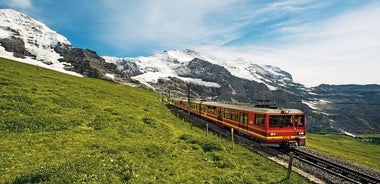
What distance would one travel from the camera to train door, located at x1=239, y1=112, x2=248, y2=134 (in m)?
32.1

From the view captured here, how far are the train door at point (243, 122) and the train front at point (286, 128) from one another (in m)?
4.94

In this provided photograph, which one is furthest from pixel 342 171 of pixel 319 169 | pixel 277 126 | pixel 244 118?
pixel 244 118

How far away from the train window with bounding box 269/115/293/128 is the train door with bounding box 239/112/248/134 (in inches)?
193

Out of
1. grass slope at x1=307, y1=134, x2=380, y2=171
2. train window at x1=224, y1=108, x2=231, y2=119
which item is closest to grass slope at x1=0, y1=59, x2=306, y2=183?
train window at x1=224, y1=108, x2=231, y2=119

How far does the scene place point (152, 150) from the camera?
59.0 ft

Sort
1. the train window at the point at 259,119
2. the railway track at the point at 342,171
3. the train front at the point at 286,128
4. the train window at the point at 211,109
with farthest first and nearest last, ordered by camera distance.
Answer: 1. the train window at the point at 211,109
2. the train window at the point at 259,119
3. the train front at the point at 286,128
4. the railway track at the point at 342,171

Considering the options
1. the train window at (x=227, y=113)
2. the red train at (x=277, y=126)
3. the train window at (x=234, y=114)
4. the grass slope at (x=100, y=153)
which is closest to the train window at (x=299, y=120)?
the red train at (x=277, y=126)

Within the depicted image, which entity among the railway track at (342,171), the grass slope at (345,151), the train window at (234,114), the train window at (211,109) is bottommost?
the grass slope at (345,151)

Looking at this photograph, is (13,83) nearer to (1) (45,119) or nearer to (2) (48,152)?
(1) (45,119)

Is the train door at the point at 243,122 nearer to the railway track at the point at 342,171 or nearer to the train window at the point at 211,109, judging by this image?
the railway track at the point at 342,171

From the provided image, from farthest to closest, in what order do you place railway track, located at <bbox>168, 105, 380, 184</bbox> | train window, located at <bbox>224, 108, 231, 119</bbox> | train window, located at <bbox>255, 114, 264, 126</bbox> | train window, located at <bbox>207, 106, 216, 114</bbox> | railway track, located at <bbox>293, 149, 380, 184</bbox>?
1. train window, located at <bbox>207, 106, 216, 114</bbox>
2. train window, located at <bbox>224, 108, 231, 119</bbox>
3. train window, located at <bbox>255, 114, 264, 126</bbox>
4. railway track, located at <bbox>293, 149, 380, 184</bbox>
5. railway track, located at <bbox>168, 105, 380, 184</bbox>

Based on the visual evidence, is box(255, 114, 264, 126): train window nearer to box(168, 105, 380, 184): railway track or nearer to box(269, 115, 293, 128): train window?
box(269, 115, 293, 128): train window

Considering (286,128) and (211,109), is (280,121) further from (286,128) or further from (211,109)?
(211,109)

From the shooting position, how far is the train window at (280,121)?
27438 millimetres
